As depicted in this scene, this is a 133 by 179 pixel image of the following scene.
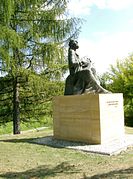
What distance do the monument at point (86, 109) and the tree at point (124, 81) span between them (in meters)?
9.22

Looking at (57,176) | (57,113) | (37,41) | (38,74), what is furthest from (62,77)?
(57,176)

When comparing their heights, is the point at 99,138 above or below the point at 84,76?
below

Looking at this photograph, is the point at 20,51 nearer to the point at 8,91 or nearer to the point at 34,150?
the point at 8,91

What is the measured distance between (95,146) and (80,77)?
2046mm

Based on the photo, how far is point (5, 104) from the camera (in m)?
13.3

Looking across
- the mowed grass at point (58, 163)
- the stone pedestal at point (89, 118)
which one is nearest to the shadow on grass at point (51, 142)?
the stone pedestal at point (89, 118)

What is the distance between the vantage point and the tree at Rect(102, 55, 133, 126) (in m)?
17.9

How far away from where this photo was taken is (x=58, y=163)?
19.8 ft

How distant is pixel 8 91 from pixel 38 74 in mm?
1663

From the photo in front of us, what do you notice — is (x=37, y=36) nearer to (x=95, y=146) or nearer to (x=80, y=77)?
(x=80, y=77)

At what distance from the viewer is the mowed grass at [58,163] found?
520 centimetres

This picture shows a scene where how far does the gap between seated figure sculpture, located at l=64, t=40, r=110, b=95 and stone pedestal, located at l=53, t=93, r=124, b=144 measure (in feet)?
1.21

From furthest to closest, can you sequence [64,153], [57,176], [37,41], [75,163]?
[37,41], [64,153], [75,163], [57,176]

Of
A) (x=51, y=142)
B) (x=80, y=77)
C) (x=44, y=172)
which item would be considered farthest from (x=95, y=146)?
(x=44, y=172)
